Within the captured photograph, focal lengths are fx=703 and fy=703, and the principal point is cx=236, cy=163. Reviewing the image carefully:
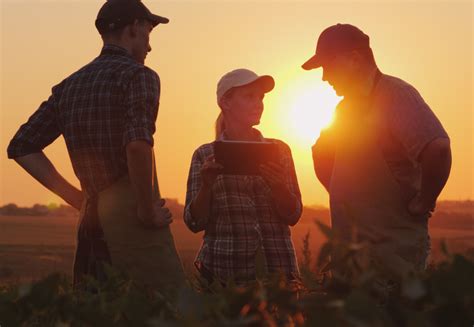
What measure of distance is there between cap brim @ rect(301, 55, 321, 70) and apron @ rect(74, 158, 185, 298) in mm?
1309

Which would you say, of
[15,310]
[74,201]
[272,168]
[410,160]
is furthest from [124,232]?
[15,310]

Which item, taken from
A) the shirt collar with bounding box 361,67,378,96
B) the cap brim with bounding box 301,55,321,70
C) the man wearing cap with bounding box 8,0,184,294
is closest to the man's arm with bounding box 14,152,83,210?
the man wearing cap with bounding box 8,0,184,294

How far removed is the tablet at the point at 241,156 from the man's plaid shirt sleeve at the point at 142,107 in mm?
771

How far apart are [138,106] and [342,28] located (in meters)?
1.40

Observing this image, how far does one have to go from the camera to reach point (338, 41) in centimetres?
430

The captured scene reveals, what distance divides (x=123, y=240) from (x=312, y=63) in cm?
170

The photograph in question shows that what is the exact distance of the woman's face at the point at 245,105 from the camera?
519cm

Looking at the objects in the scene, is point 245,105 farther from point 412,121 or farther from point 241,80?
point 412,121

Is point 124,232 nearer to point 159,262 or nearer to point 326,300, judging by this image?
point 159,262

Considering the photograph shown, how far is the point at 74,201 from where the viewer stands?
421 centimetres

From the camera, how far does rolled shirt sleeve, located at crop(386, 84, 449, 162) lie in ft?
12.6

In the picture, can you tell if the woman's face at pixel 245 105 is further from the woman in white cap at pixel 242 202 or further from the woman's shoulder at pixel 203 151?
the woman's shoulder at pixel 203 151

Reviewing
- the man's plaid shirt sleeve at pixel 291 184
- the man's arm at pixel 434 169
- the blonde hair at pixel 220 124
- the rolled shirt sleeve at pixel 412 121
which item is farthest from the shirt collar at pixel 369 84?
the blonde hair at pixel 220 124

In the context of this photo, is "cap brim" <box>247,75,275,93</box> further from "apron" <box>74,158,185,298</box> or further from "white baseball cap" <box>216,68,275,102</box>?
"apron" <box>74,158,185,298</box>
